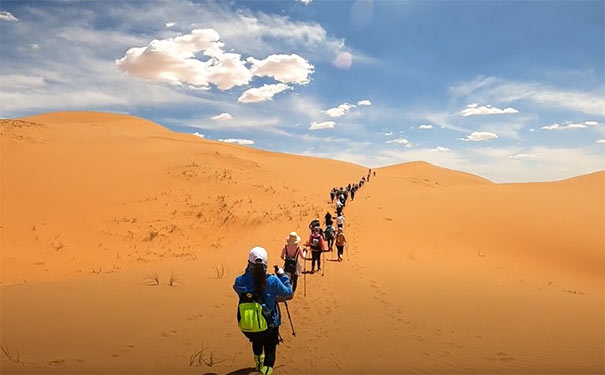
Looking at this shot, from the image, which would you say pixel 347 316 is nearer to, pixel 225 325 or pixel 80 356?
pixel 225 325

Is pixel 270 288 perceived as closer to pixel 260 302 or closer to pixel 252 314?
pixel 260 302

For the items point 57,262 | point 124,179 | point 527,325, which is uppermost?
point 124,179

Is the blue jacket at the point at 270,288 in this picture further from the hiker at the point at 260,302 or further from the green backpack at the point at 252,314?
the green backpack at the point at 252,314

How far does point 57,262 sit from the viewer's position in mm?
14570

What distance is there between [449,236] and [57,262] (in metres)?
18.9

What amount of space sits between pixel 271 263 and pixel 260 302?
30.4ft

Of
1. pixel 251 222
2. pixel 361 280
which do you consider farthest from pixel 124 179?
pixel 361 280

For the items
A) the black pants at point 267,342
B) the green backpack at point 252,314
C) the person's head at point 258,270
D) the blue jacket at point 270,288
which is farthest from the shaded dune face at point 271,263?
the person's head at point 258,270

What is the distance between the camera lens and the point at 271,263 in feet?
45.1

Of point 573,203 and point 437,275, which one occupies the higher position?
point 573,203

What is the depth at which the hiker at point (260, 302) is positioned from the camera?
14.8ft

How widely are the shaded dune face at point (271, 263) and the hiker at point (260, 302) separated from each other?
126 centimetres

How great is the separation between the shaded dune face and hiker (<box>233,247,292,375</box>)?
1262 mm

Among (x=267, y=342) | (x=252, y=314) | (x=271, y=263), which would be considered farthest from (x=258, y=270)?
(x=271, y=263)
